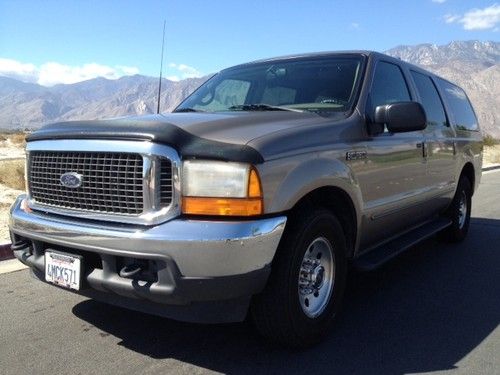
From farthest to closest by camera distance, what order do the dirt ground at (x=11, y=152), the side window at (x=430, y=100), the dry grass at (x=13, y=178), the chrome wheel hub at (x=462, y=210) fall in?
the dirt ground at (x=11, y=152), the dry grass at (x=13, y=178), the chrome wheel hub at (x=462, y=210), the side window at (x=430, y=100)

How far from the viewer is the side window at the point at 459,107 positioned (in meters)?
5.96

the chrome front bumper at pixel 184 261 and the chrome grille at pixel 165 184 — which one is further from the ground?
the chrome grille at pixel 165 184

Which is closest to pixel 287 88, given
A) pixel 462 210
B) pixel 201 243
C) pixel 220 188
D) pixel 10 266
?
pixel 220 188

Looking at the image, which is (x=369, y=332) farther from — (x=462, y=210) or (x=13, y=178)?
(x=13, y=178)

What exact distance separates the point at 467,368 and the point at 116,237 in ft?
7.03

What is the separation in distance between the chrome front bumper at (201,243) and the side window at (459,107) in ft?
12.7

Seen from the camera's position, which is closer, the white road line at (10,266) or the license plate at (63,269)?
the license plate at (63,269)

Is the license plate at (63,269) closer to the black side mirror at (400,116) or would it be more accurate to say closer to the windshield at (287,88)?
the windshield at (287,88)

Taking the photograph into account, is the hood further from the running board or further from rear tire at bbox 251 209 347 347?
the running board

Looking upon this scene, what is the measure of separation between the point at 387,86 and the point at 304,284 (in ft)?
6.54

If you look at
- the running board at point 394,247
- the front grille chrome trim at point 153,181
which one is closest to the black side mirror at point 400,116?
the running board at point 394,247

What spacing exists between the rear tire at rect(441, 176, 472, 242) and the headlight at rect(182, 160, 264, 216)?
3.96 meters

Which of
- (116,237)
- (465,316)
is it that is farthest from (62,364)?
(465,316)

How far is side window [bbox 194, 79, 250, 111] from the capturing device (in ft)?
14.3
